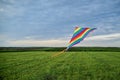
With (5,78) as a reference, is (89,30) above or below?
above

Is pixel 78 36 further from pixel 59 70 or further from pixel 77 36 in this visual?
pixel 59 70

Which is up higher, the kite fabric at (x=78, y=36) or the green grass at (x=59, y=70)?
the kite fabric at (x=78, y=36)

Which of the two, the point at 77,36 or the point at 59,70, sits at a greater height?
the point at 77,36

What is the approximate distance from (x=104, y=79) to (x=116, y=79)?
0.75 m

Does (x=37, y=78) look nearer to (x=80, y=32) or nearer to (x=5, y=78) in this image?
(x=5, y=78)

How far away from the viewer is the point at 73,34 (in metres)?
6.74

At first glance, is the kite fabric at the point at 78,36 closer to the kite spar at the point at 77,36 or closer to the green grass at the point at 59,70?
the kite spar at the point at 77,36

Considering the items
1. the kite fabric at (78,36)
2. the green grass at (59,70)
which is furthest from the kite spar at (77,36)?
the green grass at (59,70)

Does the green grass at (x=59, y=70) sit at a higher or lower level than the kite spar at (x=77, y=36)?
lower

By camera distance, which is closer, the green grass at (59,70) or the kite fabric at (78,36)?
the kite fabric at (78,36)

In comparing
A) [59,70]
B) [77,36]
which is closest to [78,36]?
[77,36]

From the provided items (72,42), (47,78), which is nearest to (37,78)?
(47,78)

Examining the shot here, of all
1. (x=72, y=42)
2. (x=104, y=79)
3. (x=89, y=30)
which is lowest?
(x=104, y=79)

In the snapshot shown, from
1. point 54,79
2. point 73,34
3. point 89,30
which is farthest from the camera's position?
point 54,79
